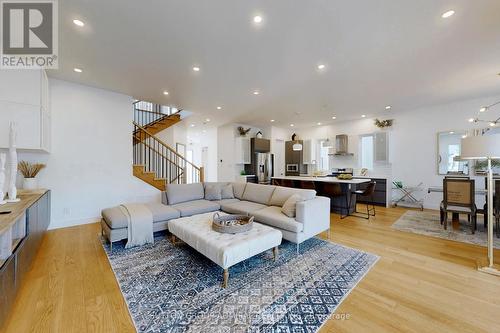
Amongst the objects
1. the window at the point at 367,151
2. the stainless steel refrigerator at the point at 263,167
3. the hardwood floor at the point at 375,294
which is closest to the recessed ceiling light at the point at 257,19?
the hardwood floor at the point at 375,294

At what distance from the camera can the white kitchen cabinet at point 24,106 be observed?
2.92 meters

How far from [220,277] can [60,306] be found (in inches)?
56.5

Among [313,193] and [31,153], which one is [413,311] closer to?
[313,193]

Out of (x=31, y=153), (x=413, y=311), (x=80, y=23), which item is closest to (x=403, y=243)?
(x=413, y=311)

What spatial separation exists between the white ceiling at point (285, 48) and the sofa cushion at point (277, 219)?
2.41 m

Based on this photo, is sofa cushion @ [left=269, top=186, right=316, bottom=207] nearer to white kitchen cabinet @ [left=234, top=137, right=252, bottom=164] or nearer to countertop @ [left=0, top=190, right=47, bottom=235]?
countertop @ [left=0, top=190, right=47, bottom=235]

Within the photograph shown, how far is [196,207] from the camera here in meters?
3.84

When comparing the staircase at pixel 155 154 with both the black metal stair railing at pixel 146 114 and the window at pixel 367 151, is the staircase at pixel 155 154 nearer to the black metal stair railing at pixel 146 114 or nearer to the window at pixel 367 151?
the black metal stair railing at pixel 146 114

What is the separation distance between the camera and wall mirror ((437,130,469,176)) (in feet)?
17.3

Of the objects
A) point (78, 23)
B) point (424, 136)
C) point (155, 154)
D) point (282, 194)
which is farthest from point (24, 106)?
point (424, 136)

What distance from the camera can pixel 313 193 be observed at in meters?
3.45

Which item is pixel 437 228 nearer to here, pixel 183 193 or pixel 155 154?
pixel 183 193

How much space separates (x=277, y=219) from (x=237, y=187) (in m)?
1.91

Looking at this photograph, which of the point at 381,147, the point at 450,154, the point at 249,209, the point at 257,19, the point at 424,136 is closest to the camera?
the point at 257,19
